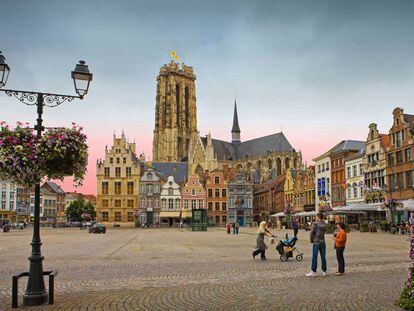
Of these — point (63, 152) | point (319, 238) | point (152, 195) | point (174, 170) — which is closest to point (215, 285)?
point (319, 238)

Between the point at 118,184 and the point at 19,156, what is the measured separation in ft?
231

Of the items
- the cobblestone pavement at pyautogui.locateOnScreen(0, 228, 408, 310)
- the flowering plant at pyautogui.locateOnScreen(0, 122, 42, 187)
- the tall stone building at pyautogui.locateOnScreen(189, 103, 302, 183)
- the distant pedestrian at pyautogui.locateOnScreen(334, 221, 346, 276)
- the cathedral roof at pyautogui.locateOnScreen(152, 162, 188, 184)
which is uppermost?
the tall stone building at pyautogui.locateOnScreen(189, 103, 302, 183)

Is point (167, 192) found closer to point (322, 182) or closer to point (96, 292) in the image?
point (322, 182)

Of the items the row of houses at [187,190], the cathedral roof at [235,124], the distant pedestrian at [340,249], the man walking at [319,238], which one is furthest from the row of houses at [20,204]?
the distant pedestrian at [340,249]

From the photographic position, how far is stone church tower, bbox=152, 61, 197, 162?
120m

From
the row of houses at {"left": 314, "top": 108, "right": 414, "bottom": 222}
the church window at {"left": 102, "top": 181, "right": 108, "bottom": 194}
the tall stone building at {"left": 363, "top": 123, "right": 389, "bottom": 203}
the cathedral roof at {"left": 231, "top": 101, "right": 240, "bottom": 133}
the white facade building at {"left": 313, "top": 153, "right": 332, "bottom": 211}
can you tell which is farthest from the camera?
the cathedral roof at {"left": 231, "top": 101, "right": 240, "bottom": 133}

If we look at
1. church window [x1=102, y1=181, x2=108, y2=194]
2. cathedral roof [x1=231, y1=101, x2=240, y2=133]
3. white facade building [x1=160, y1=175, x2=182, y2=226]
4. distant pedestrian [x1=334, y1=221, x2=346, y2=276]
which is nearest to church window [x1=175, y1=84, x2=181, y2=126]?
cathedral roof [x1=231, y1=101, x2=240, y2=133]

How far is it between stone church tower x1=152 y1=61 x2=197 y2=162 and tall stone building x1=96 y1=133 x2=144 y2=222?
134 ft

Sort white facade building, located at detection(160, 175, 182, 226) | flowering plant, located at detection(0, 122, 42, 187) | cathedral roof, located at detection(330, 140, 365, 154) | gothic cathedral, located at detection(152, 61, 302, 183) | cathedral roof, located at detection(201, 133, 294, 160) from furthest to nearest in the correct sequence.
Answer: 1. cathedral roof, located at detection(201, 133, 294, 160)
2. gothic cathedral, located at detection(152, 61, 302, 183)
3. white facade building, located at detection(160, 175, 182, 226)
4. cathedral roof, located at detection(330, 140, 365, 154)
5. flowering plant, located at detection(0, 122, 42, 187)

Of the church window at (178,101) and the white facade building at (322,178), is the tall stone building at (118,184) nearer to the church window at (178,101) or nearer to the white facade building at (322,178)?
the white facade building at (322,178)

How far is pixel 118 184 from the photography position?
77.5 metres

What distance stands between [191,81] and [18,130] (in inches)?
4732

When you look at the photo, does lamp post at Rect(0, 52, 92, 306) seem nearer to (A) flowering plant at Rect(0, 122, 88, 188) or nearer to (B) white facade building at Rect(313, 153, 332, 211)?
(A) flowering plant at Rect(0, 122, 88, 188)

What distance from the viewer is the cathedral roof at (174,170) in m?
83.8
